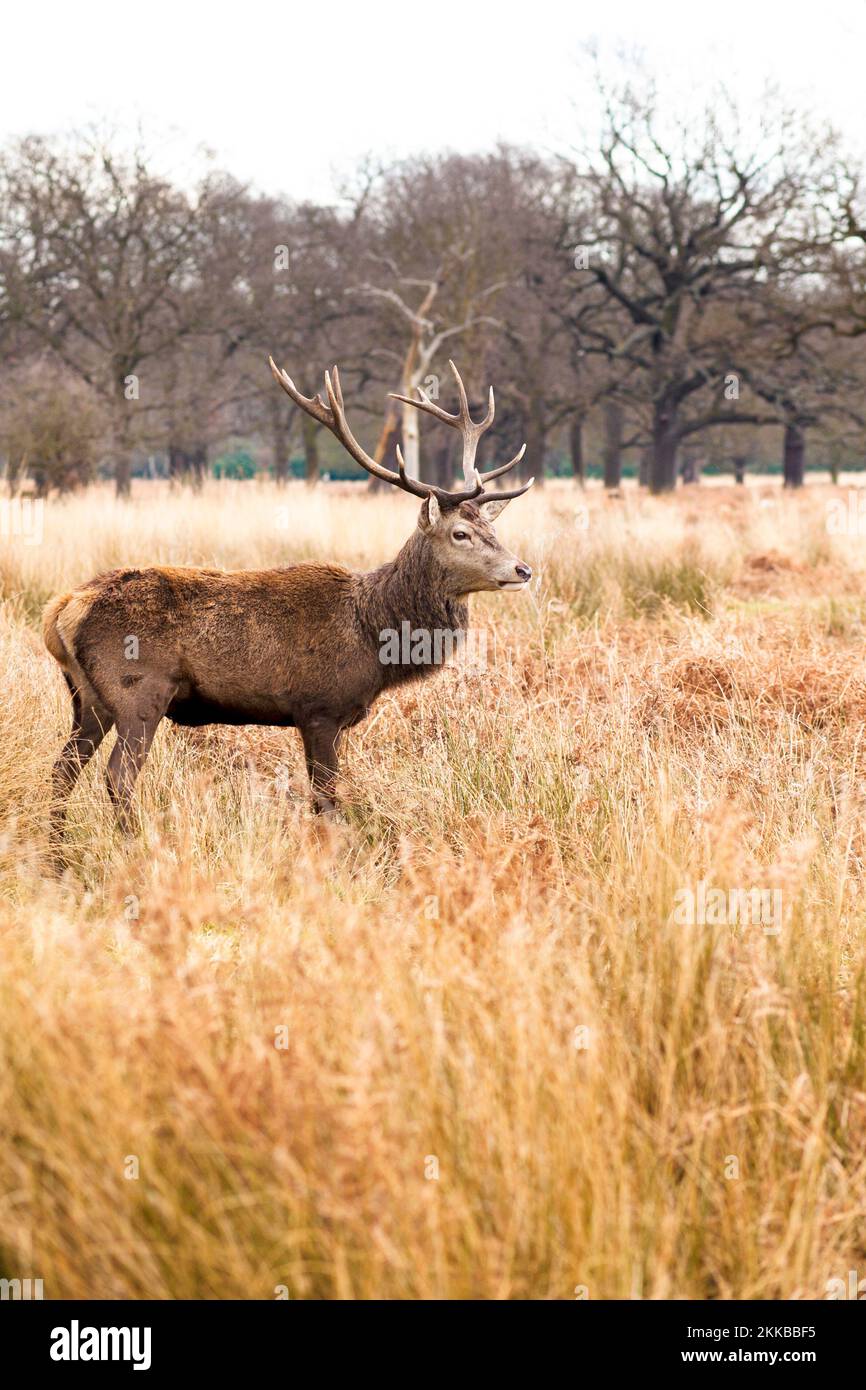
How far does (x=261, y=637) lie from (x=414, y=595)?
27.2 inches

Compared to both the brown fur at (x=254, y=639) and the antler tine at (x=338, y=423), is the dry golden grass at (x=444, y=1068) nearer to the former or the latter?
the brown fur at (x=254, y=639)

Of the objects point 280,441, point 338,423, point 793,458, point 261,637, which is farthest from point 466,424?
point 793,458

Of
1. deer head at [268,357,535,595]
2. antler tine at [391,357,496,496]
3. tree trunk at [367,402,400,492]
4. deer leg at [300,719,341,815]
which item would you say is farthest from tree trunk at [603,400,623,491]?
deer leg at [300,719,341,815]

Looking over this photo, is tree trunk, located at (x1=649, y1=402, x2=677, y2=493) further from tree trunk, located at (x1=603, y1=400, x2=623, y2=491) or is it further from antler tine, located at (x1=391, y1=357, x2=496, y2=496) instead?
antler tine, located at (x1=391, y1=357, x2=496, y2=496)

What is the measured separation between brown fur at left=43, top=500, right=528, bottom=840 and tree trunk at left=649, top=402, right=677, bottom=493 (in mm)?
25356

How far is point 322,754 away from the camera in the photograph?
16.9 feet

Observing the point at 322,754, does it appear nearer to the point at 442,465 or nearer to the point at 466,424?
the point at 466,424

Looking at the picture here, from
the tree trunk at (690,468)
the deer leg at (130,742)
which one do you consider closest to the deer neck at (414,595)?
the deer leg at (130,742)

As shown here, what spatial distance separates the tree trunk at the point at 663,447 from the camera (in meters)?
30.0

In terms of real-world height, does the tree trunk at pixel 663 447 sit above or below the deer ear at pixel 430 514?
above

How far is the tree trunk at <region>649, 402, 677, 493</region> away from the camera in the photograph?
30047 mm

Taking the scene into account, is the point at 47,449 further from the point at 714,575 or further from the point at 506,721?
the point at 506,721
